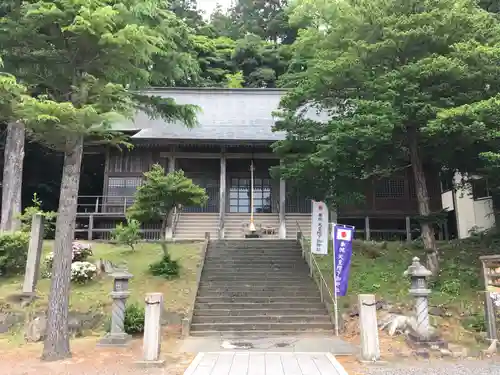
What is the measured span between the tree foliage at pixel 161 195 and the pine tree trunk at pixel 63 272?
4418 millimetres

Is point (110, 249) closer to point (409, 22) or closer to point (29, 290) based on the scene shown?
point (29, 290)

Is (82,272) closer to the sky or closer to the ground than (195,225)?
closer to the ground

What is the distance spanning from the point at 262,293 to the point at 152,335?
5.14m

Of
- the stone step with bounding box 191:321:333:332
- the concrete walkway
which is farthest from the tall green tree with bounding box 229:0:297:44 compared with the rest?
the concrete walkway

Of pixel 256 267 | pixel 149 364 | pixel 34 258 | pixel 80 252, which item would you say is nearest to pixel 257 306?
pixel 256 267

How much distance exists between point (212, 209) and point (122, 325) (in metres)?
11.5

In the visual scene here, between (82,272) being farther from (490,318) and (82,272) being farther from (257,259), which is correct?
(490,318)

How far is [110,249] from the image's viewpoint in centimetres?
1606

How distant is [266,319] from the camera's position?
11133 mm

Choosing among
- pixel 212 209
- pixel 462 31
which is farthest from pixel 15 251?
pixel 462 31

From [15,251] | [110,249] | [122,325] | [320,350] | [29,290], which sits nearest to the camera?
[320,350]

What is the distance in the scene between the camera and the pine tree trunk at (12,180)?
57.5 ft

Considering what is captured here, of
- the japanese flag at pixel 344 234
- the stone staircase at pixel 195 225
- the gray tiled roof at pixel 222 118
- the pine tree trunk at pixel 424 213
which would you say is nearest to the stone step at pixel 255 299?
the japanese flag at pixel 344 234

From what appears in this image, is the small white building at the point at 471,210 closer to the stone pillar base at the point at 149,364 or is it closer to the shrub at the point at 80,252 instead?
the shrub at the point at 80,252
